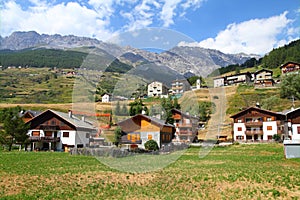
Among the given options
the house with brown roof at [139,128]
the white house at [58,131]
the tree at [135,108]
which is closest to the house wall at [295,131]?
the house with brown roof at [139,128]

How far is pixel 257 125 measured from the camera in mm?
61125

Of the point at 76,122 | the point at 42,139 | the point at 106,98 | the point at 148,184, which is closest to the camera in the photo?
the point at 106,98

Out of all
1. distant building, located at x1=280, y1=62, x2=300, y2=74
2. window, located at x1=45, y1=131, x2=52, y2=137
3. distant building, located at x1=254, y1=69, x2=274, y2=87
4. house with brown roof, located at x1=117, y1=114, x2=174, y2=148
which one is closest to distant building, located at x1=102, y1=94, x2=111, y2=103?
house with brown roof, located at x1=117, y1=114, x2=174, y2=148

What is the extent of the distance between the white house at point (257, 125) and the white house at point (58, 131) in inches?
1253

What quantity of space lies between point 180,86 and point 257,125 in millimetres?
48658

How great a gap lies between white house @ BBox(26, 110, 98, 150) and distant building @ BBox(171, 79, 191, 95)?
31775mm

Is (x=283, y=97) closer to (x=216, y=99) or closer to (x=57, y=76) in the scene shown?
(x=216, y=99)

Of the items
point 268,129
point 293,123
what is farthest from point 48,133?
point 293,123

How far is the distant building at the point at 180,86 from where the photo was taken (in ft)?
53.6

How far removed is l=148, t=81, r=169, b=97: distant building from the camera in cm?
1748

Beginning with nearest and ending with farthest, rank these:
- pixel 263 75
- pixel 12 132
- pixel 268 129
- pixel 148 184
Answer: pixel 148 184 < pixel 12 132 < pixel 268 129 < pixel 263 75

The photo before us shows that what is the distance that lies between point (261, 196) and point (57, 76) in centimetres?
18788

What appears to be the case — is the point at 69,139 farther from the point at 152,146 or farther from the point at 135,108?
the point at 135,108

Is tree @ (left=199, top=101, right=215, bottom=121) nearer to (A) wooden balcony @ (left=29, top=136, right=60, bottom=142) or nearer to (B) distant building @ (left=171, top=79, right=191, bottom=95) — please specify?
(B) distant building @ (left=171, top=79, right=191, bottom=95)
